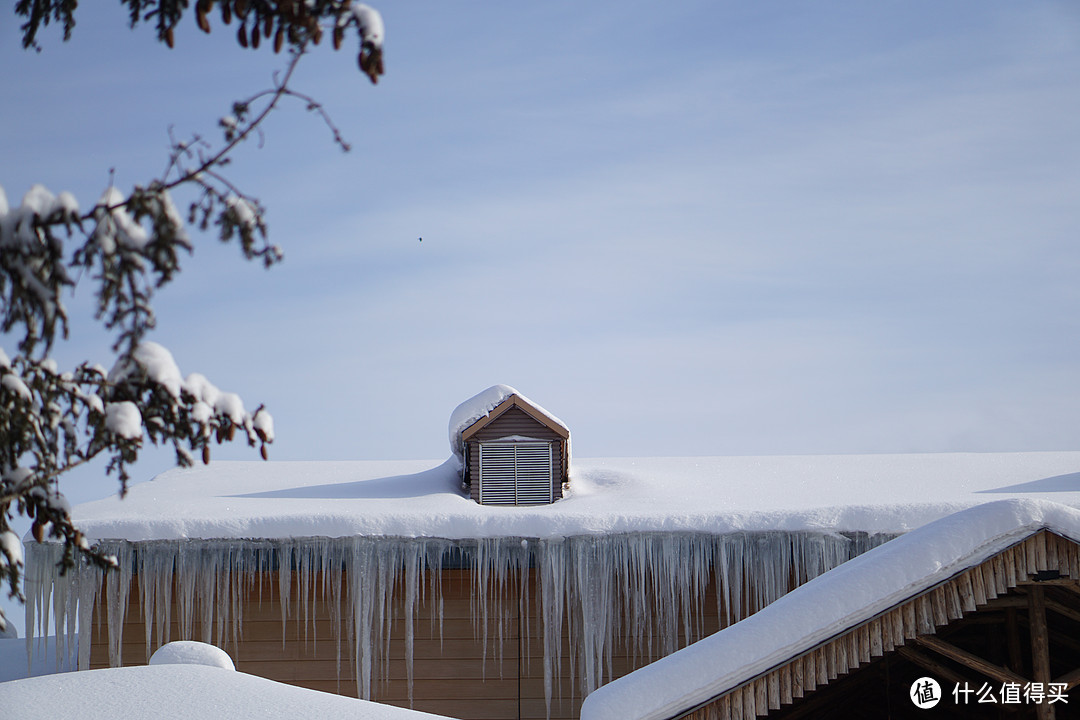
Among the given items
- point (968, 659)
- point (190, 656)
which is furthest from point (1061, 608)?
point (190, 656)

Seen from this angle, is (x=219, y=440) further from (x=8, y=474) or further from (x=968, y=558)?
(x=968, y=558)

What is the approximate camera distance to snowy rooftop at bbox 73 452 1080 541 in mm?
10852

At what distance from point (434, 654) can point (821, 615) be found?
704cm

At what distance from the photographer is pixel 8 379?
3.27 m

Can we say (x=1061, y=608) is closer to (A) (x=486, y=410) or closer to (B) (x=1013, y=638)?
(B) (x=1013, y=638)

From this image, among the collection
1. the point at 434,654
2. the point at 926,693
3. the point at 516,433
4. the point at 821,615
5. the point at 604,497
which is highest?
the point at 516,433

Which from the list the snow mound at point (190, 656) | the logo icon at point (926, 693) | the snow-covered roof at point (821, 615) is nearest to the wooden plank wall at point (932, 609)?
the snow-covered roof at point (821, 615)

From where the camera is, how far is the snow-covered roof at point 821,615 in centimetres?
530

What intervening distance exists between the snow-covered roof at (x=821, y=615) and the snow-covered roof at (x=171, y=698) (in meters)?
1.87

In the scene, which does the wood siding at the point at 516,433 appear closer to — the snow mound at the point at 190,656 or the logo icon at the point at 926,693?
the snow mound at the point at 190,656

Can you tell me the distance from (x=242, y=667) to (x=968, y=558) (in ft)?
29.2

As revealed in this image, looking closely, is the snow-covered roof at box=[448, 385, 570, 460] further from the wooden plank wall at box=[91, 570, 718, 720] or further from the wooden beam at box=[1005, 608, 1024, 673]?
the wooden beam at box=[1005, 608, 1024, 673]

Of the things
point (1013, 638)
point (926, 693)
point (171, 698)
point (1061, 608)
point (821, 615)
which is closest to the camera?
point (821, 615)

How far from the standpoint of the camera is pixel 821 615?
5.40 m
